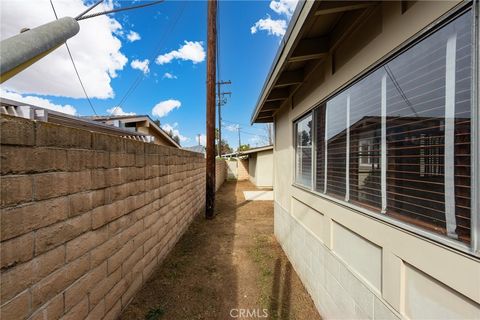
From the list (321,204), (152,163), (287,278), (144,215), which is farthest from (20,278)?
(287,278)

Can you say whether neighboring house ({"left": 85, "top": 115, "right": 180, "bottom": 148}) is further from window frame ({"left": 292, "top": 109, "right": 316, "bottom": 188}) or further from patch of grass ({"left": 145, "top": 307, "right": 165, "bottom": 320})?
patch of grass ({"left": 145, "top": 307, "right": 165, "bottom": 320})

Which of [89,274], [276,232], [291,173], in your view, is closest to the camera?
[89,274]

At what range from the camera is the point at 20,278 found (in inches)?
52.0

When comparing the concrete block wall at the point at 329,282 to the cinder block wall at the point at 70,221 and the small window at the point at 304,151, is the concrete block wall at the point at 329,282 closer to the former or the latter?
the small window at the point at 304,151

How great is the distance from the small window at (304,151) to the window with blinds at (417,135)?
113 centimetres

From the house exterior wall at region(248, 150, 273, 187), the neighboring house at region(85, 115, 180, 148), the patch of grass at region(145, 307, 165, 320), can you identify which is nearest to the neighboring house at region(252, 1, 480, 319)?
the patch of grass at region(145, 307, 165, 320)

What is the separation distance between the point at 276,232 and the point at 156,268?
111 inches

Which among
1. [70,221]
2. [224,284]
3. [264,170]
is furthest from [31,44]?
[264,170]

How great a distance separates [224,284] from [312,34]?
11.6 feet

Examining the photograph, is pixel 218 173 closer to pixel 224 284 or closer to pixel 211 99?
pixel 211 99

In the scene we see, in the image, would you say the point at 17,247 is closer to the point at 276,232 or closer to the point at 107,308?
the point at 107,308

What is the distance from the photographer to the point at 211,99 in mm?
7168

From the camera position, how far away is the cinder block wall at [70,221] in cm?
130

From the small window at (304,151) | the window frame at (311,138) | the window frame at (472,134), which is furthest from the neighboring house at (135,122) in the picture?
the window frame at (472,134)
